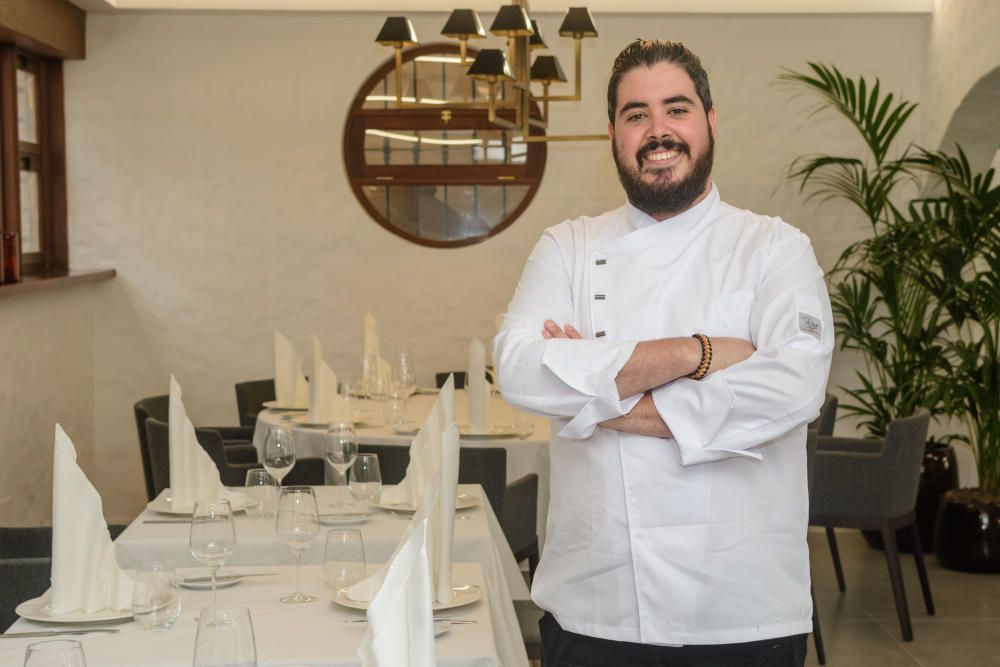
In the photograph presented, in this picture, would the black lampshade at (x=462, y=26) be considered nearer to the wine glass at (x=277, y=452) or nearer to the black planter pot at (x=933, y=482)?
the wine glass at (x=277, y=452)

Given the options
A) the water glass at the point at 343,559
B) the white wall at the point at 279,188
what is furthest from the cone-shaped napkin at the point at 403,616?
the white wall at the point at 279,188

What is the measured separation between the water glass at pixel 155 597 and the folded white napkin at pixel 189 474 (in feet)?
3.96

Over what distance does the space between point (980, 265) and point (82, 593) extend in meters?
6.02

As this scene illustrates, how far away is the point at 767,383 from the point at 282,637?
998 millimetres

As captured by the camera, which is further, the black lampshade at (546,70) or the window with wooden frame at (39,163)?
the window with wooden frame at (39,163)

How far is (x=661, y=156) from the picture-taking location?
2217mm

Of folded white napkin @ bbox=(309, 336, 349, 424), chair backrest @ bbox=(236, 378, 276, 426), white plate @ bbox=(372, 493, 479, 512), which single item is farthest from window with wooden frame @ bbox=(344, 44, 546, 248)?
white plate @ bbox=(372, 493, 479, 512)

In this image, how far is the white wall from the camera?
7332 mm

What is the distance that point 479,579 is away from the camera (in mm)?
2752

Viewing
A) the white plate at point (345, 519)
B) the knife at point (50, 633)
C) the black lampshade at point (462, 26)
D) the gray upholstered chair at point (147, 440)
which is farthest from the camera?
the gray upholstered chair at point (147, 440)

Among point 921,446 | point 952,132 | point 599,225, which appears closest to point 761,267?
point 599,225

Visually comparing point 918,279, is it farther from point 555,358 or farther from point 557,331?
point 555,358

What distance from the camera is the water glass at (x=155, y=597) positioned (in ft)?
7.48

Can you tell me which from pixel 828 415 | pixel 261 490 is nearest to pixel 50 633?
pixel 261 490
